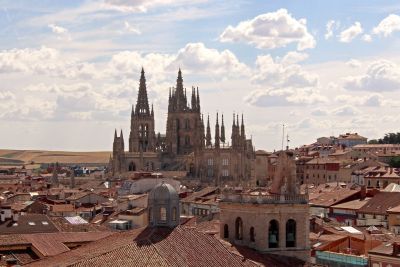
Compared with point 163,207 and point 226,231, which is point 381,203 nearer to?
point 226,231

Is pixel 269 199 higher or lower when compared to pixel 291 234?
higher

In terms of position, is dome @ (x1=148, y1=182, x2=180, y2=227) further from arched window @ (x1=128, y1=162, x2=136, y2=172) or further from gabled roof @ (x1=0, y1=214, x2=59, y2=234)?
arched window @ (x1=128, y1=162, x2=136, y2=172)

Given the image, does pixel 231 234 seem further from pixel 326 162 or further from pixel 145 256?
pixel 326 162

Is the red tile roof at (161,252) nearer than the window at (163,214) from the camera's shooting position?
Yes

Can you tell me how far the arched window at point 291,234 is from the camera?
43.2 meters

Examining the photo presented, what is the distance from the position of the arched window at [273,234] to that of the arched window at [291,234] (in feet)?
1.82

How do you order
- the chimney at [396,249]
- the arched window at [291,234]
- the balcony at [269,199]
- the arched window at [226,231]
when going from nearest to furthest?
the balcony at [269,199]
the arched window at [291,234]
the arched window at [226,231]
the chimney at [396,249]

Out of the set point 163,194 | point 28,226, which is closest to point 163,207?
point 163,194

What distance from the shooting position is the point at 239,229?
144ft

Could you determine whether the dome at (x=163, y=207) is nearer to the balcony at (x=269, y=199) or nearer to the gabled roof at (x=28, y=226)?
the balcony at (x=269, y=199)

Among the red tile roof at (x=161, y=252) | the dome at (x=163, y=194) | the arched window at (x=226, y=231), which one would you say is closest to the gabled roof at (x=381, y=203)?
the arched window at (x=226, y=231)

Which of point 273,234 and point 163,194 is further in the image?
point 273,234

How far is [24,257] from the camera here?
4800 centimetres

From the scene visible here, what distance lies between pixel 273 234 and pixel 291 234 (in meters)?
0.90
